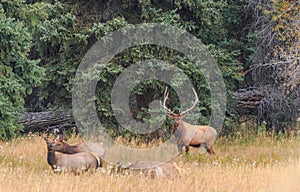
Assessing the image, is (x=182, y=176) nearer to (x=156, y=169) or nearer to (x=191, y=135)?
(x=156, y=169)

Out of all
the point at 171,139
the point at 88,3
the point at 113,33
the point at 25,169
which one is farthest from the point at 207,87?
the point at 25,169

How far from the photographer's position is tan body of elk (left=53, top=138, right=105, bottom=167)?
399 inches

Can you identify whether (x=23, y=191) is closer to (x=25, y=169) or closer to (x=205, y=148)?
(x=25, y=169)

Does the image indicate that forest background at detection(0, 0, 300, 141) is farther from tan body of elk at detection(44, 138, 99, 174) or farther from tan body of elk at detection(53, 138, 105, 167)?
Result: tan body of elk at detection(44, 138, 99, 174)

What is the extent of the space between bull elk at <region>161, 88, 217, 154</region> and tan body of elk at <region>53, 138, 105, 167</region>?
2119mm

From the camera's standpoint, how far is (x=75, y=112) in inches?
544

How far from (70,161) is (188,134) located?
3.67 m

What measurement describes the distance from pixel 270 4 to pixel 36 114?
792cm

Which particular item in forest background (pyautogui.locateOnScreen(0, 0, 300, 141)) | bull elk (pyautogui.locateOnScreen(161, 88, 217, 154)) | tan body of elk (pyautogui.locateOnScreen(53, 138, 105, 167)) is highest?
forest background (pyautogui.locateOnScreen(0, 0, 300, 141))

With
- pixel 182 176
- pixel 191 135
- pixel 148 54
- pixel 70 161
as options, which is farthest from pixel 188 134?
Result: pixel 70 161

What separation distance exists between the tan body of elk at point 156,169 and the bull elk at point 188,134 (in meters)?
3.11

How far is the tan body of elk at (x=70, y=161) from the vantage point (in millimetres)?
9328

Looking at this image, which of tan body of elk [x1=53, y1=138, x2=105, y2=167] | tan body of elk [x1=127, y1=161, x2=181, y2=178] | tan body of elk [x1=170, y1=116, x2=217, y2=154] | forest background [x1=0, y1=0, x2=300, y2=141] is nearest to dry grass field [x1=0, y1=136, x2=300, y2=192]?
tan body of elk [x1=127, y1=161, x2=181, y2=178]

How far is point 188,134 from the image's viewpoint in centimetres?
1229
